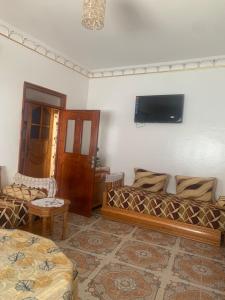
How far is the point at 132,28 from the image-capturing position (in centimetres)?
309

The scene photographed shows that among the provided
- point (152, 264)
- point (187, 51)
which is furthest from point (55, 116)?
point (152, 264)

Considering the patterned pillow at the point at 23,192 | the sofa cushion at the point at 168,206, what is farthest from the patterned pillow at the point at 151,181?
Result: the patterned pillow at the point at 23,192

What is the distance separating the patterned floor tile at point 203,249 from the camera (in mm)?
2914

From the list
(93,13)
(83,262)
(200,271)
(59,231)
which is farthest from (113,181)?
(93,13)

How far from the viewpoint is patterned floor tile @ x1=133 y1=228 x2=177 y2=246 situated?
319 centimetres

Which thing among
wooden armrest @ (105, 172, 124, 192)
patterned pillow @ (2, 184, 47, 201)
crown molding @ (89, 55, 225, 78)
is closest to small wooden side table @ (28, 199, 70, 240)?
patterned pillow @ (2, 184, 47, 201)

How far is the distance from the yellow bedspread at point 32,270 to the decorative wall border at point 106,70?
10.0 ft

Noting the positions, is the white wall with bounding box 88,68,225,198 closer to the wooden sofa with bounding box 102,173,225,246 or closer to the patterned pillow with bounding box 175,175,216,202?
the patterned pillow with bounding box 175,175,216,202

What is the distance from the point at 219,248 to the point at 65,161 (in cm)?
286

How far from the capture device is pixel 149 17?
2809 millimetres

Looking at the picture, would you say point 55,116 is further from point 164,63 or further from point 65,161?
point 164,63

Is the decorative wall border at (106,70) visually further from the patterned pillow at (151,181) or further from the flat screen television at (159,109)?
the patterned pillow at (151,181)

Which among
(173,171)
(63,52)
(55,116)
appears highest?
(63,52)

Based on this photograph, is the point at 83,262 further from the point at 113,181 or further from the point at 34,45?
the point at 34,45
